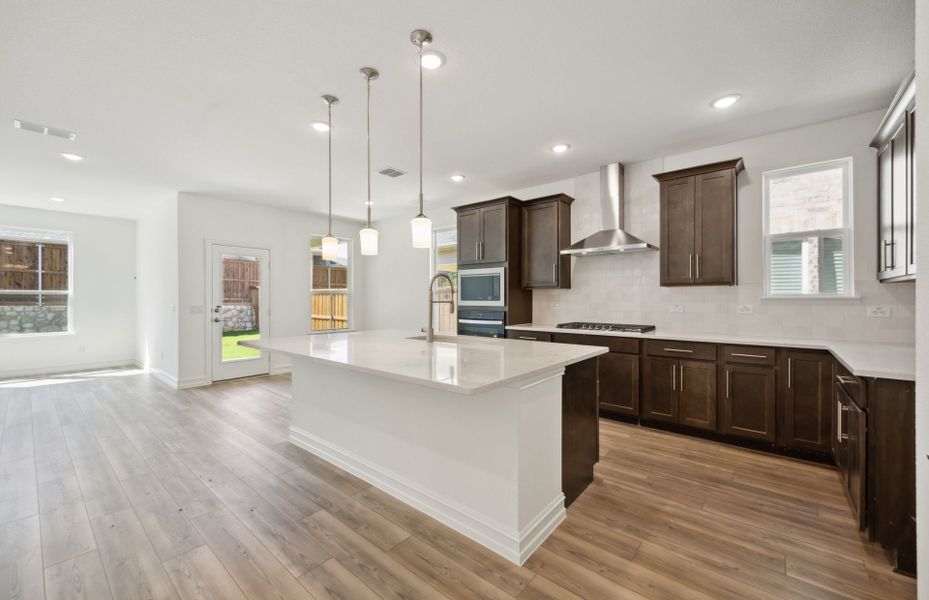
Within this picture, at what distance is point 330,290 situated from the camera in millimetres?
7012

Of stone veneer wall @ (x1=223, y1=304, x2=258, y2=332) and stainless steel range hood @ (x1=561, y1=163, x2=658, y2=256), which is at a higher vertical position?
Result: stainless steel range hood @ (x1=561, y1=163, x2=658, y2=256)

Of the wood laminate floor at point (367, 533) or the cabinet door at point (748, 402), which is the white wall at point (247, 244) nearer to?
the wood laminate floor at point (367, 533)

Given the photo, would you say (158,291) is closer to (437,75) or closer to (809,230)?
(437,75)

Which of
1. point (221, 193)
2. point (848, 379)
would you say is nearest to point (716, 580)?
point (848, 379)

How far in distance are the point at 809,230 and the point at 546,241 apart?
2.38m

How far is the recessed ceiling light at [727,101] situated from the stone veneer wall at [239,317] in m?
6.30

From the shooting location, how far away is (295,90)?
2.66 meters

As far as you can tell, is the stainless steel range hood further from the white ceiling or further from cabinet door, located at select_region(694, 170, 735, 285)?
cabinet door, located at select_region(694, 170, 735, 285)

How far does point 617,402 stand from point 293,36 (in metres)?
3.84

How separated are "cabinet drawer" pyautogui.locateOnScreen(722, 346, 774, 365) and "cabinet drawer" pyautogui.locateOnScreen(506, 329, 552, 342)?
63.0 inches

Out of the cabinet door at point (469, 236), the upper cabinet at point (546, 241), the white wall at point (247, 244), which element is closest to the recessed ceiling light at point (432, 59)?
the upper cabinet at point (546, 241)

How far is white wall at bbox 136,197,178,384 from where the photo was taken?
536 centimetres

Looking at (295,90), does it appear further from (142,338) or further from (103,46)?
(142,338)

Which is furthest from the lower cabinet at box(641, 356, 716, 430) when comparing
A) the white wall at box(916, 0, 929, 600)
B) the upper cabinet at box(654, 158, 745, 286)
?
the white wall at box(916, 0, 929, 600)
